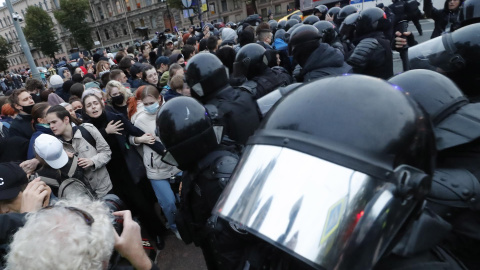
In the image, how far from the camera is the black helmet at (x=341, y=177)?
2.49ft

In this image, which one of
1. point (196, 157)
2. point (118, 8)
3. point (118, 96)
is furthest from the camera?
point (118, 8)

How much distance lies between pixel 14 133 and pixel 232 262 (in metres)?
3.69

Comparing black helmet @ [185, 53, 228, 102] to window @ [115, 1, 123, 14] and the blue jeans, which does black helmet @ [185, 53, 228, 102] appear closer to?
the blue jeans

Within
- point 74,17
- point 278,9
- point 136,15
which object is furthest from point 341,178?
point 136,15

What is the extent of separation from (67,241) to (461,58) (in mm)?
2216

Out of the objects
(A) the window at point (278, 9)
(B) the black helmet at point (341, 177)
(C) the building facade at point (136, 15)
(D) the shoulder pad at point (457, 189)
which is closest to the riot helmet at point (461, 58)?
(D) the shoulder pad at point (457, 189)

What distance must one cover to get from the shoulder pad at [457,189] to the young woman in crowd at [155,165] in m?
2.58

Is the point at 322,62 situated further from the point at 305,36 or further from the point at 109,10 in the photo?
the point at 109,10

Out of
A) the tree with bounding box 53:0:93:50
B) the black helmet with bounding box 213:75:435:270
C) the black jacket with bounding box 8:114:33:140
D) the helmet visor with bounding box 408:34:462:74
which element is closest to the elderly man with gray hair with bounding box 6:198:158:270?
the black helmet with bounding box 213:75:435:270

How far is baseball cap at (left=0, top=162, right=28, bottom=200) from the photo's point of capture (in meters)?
1.82

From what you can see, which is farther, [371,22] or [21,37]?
[21,37]

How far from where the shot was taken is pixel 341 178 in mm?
772

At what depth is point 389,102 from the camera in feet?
2.82

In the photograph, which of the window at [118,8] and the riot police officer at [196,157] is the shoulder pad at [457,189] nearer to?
the riot police officer at [196,157]
